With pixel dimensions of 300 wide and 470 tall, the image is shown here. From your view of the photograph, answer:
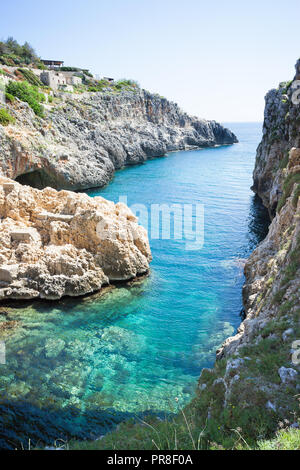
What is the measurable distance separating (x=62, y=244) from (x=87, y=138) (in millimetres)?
40491

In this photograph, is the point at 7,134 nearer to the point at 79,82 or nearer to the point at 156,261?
the point at 156,261

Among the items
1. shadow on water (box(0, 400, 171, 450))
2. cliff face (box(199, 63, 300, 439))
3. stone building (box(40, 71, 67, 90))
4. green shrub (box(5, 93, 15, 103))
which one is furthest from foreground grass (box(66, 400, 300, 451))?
stone building (box(40, 71, 67, 90))

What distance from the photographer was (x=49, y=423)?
1184 centimetres

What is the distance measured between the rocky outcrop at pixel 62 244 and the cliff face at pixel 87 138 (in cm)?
1653

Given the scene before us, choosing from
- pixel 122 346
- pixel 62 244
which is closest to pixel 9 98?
pixel 62 244

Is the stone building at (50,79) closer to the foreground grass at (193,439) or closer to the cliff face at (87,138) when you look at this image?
the cliff face at (87,138)

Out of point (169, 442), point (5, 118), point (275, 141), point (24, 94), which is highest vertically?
point (24, 94)

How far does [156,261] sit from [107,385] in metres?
13.9

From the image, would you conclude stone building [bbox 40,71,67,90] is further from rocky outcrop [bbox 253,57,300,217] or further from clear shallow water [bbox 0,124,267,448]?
clear shallow water [bbox 0,124,267,448]

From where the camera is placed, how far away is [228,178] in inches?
2424

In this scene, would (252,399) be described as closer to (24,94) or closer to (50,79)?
(24,94)

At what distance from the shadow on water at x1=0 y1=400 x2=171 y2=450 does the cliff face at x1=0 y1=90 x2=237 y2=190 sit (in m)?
30.5
